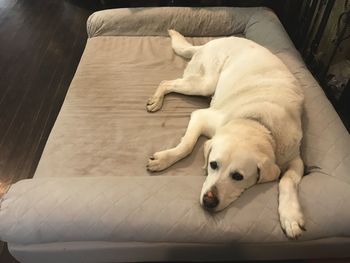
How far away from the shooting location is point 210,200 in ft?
4.09

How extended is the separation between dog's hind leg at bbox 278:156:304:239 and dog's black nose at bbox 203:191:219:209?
10.1 inches

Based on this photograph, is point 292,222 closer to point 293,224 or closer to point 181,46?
point 293,224

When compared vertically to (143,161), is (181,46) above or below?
above

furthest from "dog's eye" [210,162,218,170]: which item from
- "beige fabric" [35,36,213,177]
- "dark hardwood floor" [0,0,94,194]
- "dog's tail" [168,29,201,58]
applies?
"dark hardwood floor" [0,0,94,194]

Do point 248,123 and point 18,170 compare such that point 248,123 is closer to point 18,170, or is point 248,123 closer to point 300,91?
point 300,91

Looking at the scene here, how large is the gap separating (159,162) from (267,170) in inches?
19.1

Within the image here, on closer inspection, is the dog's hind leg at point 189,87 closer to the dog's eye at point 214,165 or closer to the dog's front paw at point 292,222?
the dog's eye at point 214,165

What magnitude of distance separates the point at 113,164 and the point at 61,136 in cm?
34

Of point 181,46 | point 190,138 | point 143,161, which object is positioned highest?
point 181,46

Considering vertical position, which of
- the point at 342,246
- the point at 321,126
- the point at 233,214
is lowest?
the point at 342,246

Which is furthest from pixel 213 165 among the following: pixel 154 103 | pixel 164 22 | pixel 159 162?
pixel 164 22

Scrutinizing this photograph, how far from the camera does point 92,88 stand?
1.99 metres

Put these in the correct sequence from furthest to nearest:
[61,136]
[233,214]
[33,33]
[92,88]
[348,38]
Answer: [33,33] < [348,38] < [92,88] < [61,136] < [233,214]

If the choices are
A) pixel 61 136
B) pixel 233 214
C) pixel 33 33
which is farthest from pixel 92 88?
pixel 33 33
